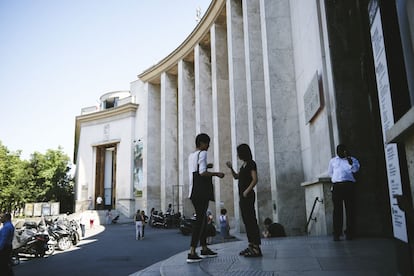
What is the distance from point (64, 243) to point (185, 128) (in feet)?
45.3

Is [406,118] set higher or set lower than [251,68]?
lower

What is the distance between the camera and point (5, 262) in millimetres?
6648

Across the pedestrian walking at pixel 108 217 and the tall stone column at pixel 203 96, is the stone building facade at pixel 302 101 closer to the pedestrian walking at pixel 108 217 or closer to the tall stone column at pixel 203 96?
the tall stone column at pixel 203 96

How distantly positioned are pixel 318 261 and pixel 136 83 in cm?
3835

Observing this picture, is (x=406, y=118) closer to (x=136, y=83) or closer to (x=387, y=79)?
(x=387, y=79)

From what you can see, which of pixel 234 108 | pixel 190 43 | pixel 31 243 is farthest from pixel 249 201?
pixel 190 43

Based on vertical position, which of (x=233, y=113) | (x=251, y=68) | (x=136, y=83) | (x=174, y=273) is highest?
(x=136, y=83)

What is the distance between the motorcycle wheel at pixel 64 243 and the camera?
13.5 meters

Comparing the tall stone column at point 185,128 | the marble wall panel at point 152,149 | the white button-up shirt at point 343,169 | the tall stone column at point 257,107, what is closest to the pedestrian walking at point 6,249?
the white button-up shirt at point 343,169

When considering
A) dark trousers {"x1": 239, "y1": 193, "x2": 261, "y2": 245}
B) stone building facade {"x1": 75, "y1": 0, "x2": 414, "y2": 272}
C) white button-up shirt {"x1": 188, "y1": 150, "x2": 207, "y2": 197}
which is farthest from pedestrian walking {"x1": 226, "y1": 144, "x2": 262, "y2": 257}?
stone building facade {"x1": 75, "y1": 0, "x2": 414, "y2": 272}

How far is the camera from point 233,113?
57.0 feet

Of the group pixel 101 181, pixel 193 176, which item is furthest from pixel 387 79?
pixel 101 181

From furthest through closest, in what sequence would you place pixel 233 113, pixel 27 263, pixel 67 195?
pixel 67 195 < pixel 233 113 < pixel 27 263

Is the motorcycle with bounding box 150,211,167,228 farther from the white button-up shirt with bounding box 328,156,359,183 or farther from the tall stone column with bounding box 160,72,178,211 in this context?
the white button-up shirt with bounding box 328,156,359,183
